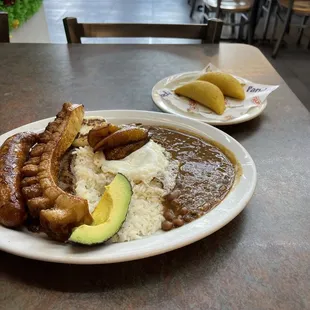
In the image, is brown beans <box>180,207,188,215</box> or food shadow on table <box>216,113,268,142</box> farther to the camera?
food shadow on table <box>216,113,268,142</box>

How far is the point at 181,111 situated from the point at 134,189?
0.57m

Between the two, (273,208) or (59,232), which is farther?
(273,208)

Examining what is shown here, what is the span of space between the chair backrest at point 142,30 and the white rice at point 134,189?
114 centimetres

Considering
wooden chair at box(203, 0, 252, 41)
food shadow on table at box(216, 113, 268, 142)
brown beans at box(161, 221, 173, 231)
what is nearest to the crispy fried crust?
brown beans at box(161, 221, 173, 231)

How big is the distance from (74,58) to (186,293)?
5.00 ft

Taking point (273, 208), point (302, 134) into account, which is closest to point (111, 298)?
point (273, 208)

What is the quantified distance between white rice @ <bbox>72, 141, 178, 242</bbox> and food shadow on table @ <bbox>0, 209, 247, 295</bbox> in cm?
7

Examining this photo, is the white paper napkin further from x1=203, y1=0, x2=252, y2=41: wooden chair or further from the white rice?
x1=203, y1=0, x2=252, y2=41: wooden chair

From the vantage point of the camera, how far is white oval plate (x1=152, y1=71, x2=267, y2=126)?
4.45 ft

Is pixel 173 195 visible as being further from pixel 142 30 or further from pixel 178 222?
pixel 142 30

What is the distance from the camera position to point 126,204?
860mm

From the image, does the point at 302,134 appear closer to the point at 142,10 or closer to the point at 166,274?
the point at 166,274

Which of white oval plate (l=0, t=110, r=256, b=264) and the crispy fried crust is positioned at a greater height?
the crispy fried crust

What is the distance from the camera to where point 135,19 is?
641cm
